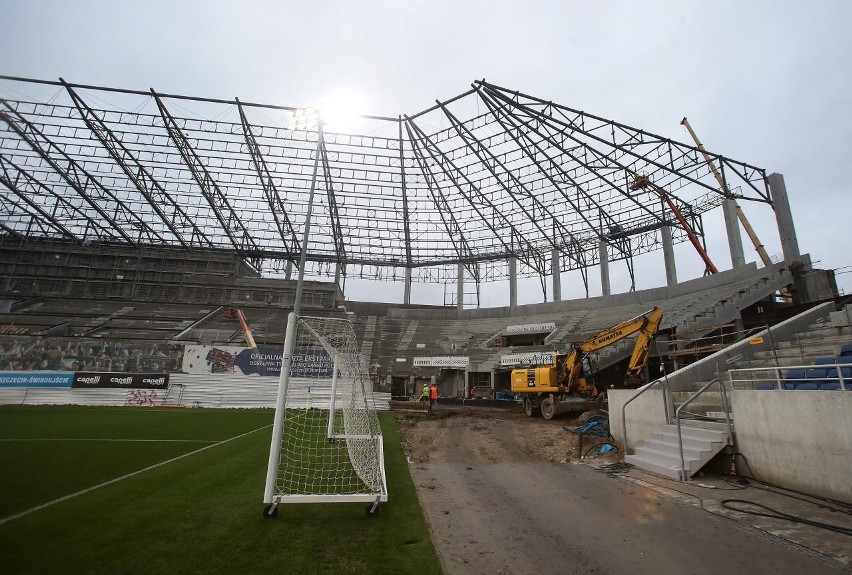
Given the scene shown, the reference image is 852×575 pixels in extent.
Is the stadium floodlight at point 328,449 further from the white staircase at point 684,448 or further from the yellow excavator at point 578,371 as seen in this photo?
the yellow excavator at point 578,371

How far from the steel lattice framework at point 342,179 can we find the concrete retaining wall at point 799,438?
20.4 m

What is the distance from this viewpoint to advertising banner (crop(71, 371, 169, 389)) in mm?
24875

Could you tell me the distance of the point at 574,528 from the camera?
5.23 meters

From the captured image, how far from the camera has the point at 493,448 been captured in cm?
1188

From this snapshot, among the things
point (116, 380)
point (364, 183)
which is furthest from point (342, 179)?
point (116, 380)

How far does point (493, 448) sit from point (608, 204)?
28.9 metres

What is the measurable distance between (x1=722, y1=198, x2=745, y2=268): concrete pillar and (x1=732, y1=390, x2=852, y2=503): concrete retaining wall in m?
28.0

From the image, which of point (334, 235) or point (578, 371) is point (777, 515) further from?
point (334, 235)

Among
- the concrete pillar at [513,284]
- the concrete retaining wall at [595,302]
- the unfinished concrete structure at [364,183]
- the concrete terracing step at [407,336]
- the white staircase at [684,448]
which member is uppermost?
the unfinished concrete structure at [364,183]

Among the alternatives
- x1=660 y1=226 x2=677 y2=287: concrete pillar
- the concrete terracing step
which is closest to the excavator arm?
x1=660 y1=226 x2=677 y2=287: concrete pillar

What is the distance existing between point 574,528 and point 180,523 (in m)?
5.05

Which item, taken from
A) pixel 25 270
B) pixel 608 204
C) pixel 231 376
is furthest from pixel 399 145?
pixel 25 270

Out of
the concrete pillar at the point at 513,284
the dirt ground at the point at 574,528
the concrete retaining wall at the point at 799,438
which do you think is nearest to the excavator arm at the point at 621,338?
the dirt ground at the point at 574,528

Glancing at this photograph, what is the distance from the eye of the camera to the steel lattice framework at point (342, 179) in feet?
89.3
